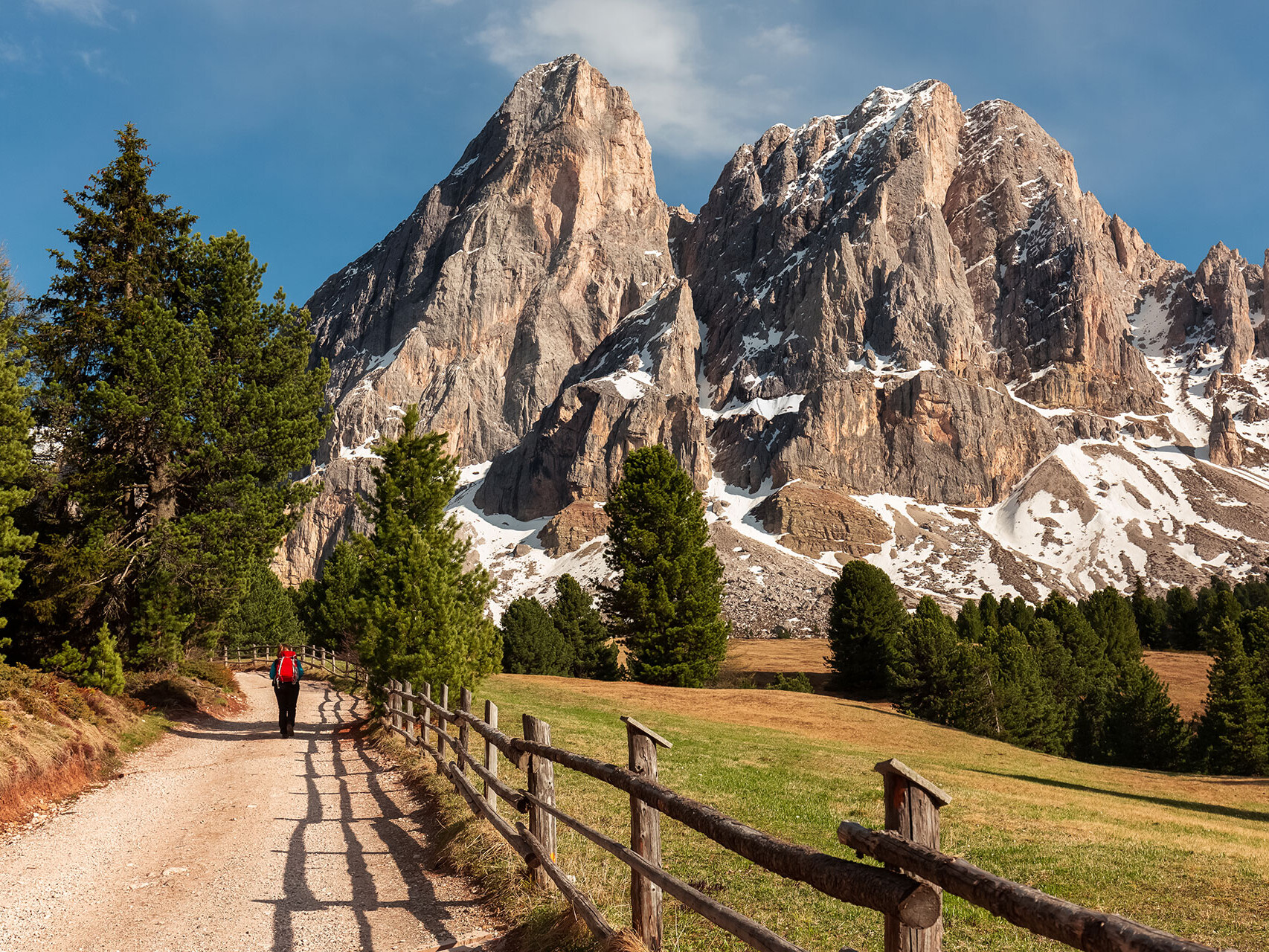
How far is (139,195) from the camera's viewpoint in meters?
22.5

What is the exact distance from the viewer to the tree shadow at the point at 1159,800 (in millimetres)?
20625

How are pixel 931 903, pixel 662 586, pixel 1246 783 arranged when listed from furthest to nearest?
pixel 662 586 → pixel 1246 783 → pixel 931 903

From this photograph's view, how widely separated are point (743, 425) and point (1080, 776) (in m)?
172

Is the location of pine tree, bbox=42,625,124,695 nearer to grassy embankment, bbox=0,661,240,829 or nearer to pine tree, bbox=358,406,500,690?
grassy embankment, bbox=0,661,240,829

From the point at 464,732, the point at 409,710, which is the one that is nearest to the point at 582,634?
the point at 409,710

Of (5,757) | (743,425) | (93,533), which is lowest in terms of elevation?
(5,757)

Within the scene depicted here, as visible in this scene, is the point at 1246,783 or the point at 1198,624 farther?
the point at 1198,624

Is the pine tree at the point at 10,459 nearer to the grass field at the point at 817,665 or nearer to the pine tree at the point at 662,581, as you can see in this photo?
the pine tree at the point at 662,581

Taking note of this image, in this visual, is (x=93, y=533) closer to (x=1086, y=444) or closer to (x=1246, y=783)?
(x=1246, y=783)

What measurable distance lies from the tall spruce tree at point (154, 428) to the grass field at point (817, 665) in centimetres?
4596

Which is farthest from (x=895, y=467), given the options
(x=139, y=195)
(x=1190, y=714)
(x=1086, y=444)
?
(x=139, y=195)

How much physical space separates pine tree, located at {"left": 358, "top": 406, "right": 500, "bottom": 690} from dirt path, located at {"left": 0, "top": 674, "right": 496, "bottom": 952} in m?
3.74

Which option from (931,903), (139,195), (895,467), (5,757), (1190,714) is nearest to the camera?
(931,903)

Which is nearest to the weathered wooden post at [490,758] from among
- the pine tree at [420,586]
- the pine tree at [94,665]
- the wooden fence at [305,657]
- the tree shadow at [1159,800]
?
the pine tree at [420,586]
